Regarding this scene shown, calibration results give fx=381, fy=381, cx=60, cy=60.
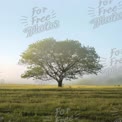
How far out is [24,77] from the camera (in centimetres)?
8519

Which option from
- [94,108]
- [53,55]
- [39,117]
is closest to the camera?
[39,117]

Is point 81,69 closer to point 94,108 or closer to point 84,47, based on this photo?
point 84,47

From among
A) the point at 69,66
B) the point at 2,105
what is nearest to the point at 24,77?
the point at 69,66

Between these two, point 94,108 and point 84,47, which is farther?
point 84,47

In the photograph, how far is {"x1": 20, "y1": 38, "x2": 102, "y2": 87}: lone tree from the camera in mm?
82062

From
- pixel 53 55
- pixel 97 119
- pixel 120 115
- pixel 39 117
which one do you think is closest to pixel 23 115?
pixel 39 117

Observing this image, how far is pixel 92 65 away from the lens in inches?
3302

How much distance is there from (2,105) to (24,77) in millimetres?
57792

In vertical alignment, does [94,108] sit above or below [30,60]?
below

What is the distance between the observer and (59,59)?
267 feet

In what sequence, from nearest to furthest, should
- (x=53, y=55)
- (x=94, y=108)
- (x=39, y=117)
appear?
(x=39, y=117), (x=94, y=108), (x=53, y=55)

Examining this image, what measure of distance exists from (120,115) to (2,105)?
880 cm

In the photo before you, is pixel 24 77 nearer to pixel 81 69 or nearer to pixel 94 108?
pixel 81 69

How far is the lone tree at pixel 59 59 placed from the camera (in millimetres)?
82062
